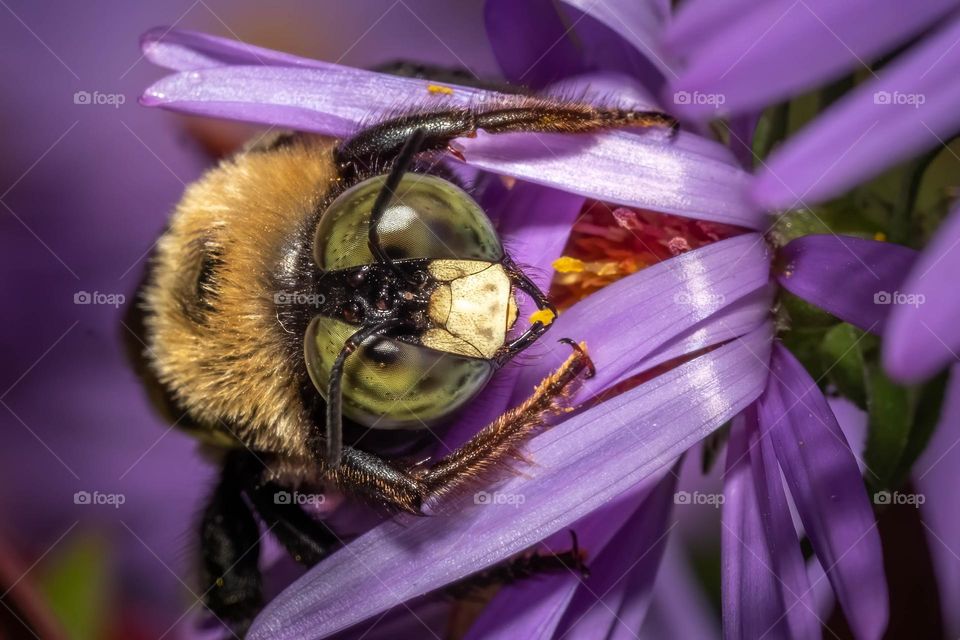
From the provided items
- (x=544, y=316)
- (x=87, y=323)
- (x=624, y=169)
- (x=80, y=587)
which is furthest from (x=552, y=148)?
(x=80, y=587)

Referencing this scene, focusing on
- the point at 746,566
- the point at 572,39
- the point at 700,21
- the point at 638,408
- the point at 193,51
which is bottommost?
the point at 746,566

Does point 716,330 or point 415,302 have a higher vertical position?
point 716,330

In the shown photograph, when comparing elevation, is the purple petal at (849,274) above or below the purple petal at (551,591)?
above

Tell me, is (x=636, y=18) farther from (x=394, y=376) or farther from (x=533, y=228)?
(x=394, y=376)

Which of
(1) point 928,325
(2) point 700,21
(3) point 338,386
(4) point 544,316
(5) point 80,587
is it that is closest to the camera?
(1) point 928,325

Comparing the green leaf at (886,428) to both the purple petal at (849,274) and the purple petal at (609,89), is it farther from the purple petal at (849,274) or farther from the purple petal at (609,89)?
the purple petal at (609,89)

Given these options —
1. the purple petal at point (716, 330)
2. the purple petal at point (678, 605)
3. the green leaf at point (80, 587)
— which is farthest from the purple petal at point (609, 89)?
the green leaf at point (80, 587)

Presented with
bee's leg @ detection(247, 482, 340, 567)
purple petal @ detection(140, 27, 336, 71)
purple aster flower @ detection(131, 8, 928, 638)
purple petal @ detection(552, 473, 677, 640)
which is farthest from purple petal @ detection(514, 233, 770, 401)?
purple petal @ detection(140, 27, 336, 71)

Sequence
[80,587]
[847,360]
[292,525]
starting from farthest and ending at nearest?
[80,587] → [292,525] → [847,360]

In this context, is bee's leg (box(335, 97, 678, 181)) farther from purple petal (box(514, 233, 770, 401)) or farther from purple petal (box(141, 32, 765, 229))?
Result: purple petal (box(514, 233, 770, 401))
